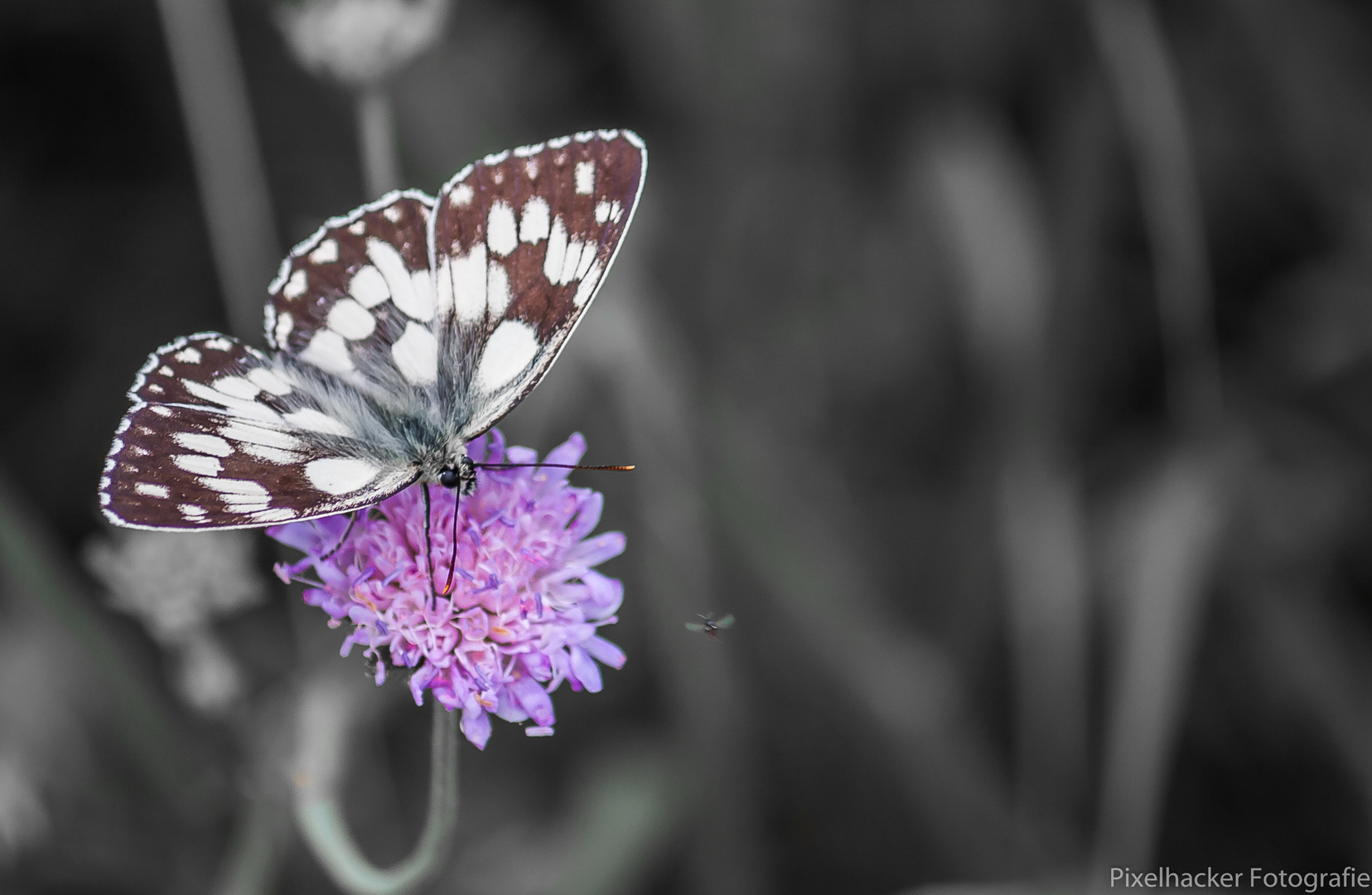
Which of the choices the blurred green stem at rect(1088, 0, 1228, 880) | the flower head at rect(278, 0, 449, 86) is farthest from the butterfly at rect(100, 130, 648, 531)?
the blurred green stem at rect(1088, 0, 1228, 880)

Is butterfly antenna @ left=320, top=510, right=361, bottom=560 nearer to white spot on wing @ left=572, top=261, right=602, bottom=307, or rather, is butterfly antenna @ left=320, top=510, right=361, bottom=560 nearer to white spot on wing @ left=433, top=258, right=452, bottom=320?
white spot on wing @ left=433, top=258, right=452, bottom=320

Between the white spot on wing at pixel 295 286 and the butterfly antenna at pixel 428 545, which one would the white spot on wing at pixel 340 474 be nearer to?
the butterfly antenna at pixel 428 545

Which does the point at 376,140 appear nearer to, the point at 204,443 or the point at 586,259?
the point at 586,259

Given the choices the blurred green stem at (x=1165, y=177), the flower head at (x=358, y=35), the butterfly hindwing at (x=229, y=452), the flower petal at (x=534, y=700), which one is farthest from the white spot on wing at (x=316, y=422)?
the blurred green stem at (x=1165, y=177)

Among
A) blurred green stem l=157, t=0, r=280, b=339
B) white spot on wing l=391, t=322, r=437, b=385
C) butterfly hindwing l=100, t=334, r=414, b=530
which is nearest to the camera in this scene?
butterfly hindwing l=100, t=334, r=414, b=530

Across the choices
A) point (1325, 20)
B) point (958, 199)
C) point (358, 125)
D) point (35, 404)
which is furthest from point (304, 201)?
point (1325, 20)

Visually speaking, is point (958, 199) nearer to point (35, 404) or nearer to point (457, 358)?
point (457, 358)
